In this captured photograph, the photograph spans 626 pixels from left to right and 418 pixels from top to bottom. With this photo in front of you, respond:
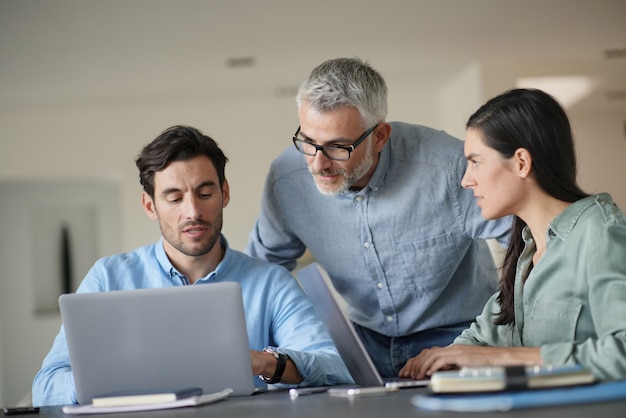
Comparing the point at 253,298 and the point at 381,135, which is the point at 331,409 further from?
the point at 381,135

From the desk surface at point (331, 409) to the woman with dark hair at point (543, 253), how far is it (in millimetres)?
269

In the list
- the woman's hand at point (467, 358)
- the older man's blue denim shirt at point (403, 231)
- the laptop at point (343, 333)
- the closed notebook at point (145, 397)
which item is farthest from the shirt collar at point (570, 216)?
the closed notebook at point (145, 397)

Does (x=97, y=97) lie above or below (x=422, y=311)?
above

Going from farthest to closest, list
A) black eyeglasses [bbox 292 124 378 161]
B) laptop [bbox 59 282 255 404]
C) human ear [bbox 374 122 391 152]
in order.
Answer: human ear [bbox 374 122 391 152], black eyeglasses [bbox 292 124 378 161], laptop [bbox 59 282 255 404]

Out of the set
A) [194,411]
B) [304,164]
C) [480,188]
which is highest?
[304,164]

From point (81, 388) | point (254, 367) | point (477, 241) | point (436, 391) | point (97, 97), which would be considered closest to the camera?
point (436, 391)

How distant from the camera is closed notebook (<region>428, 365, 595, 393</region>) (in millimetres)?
1278

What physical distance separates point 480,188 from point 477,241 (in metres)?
0.92

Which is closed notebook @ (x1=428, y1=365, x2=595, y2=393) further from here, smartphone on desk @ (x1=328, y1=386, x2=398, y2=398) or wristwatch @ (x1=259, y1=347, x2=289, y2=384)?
wristwatch @ (x1=259, y1=347, x2=289, y2=384)

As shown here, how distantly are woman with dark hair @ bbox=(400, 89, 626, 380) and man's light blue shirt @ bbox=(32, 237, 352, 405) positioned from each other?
314mm

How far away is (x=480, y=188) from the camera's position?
1.89 m

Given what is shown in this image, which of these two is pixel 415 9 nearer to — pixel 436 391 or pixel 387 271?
pixel 387 271

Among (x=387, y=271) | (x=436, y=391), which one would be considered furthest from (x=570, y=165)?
(x=387, y=271)

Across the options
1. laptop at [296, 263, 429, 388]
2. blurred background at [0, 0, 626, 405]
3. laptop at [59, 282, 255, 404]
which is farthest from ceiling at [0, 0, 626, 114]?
laptop at [59, 282, 255, 404]
